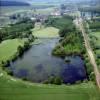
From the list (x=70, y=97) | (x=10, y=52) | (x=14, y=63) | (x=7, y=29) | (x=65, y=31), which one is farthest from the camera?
(x=7, y=29)

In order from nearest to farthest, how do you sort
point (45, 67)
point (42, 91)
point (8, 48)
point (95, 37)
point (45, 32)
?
point (42, 91), point (45, 67), point (8, 48), point (95, 37), point (45, 32)

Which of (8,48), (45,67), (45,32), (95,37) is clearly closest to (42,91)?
(45,67)

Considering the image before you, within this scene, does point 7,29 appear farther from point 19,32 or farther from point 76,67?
point 76,67

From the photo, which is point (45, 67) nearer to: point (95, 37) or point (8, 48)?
point (8, 48)

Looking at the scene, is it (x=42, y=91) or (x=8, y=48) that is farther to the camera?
(x=8, y=48)

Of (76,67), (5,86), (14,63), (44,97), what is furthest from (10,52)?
(44,97)

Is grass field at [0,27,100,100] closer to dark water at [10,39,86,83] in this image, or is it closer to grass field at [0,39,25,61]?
dark water at [10,39,86,83]

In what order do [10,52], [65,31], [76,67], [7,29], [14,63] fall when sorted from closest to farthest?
[76,67] < [14,63] < [10,52] < [65,31] < [7,29]
